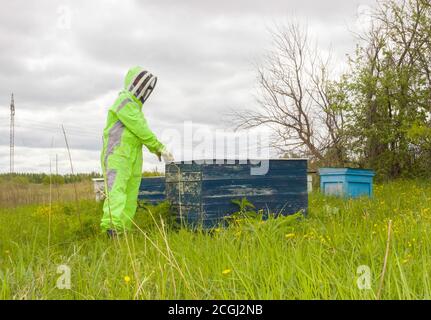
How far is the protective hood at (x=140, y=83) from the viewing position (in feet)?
17.1

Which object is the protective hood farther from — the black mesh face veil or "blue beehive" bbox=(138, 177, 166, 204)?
"blue beehive" bbox=(138, 177, 166, 204)

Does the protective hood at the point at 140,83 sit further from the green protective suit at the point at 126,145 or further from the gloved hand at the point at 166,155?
the gloved hand at the point at 166,155

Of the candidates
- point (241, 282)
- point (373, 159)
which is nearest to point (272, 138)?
point (373, 159)

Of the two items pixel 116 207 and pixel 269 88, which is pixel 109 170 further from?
pixel 269 88

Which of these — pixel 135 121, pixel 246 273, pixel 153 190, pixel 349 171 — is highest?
pixel 135 121

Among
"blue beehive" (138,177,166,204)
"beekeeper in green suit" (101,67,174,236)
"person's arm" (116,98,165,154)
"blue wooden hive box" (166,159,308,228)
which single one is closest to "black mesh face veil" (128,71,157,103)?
"beekeeper in green suit" (101,67,174,236)

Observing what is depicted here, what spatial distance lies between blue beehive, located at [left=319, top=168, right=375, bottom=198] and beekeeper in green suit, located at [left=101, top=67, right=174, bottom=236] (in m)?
4.75

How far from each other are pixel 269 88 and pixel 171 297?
11379 millimetres

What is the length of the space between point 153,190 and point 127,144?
2.08 metres

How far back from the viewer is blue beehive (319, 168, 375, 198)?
9078mm

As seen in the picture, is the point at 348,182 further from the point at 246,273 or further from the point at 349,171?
the point at 246,273

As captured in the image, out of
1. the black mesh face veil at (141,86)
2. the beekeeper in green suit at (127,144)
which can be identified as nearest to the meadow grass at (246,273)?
the beekeeper in green suit at (127,144)

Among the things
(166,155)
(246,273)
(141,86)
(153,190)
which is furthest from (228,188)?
(246,273)

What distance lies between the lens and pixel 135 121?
5051 mm
